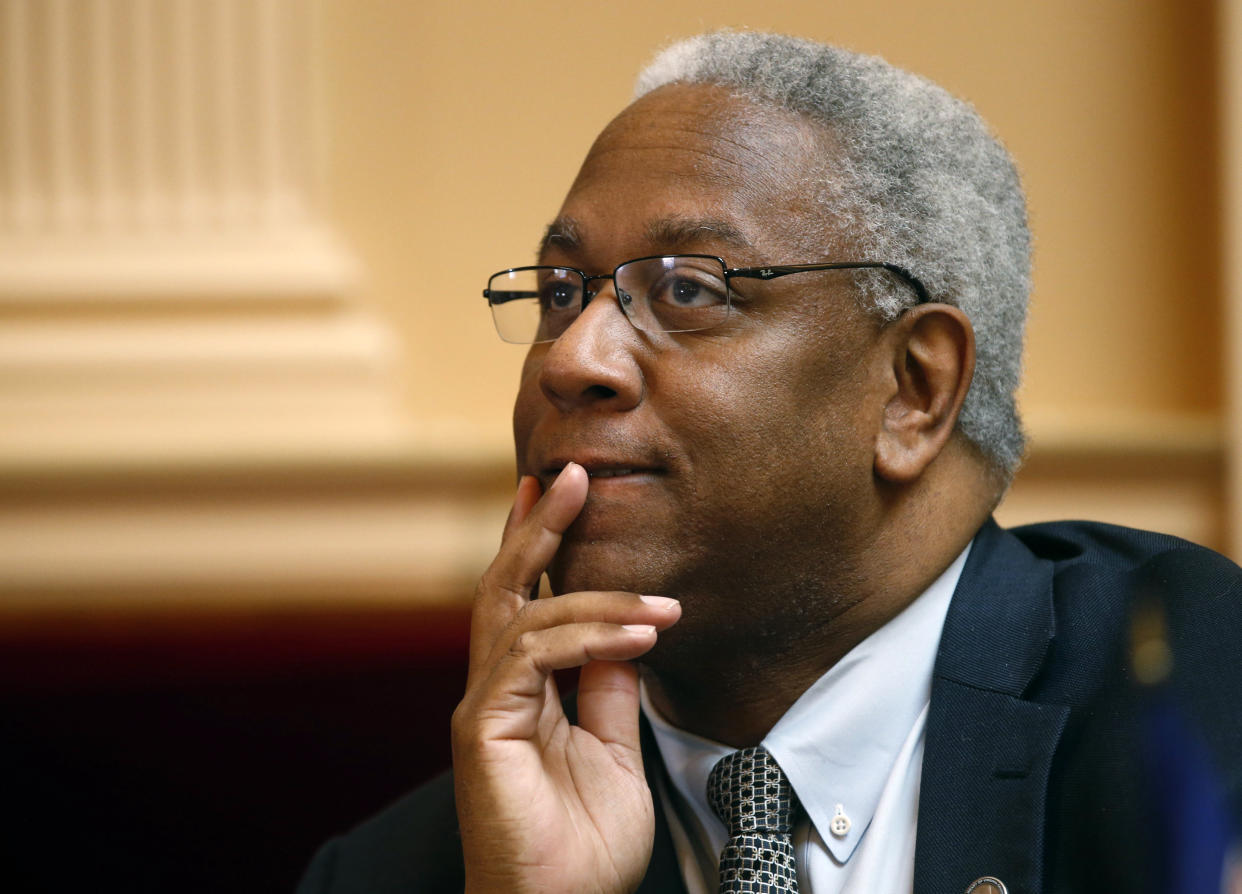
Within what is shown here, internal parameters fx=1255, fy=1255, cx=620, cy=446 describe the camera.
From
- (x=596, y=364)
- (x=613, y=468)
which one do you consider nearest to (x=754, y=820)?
(x=613, y=468)

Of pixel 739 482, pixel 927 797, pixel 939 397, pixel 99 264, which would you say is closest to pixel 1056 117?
pixel 939 397

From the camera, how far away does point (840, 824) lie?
153 cm

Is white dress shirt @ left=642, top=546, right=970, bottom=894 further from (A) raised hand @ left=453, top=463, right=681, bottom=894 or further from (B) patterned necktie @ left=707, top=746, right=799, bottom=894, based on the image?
(A) raised hand @ left=453, top=463, right=681, bottom=894

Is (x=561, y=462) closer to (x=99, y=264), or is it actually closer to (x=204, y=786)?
(x=204, y=786)

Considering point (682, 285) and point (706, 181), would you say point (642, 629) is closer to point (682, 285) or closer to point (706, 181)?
point (682, 285)

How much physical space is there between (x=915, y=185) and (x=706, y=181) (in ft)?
0.97

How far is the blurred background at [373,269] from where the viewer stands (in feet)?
8.84

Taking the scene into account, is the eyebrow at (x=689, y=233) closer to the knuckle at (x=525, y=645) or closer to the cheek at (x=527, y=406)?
the cheek at (x=527, y=406)

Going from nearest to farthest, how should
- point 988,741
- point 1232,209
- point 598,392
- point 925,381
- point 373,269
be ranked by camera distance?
point 988,741, point 598,392, point 925,381, point 1232,209, point 373,269

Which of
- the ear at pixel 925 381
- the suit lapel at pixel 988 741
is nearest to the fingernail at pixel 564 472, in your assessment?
the ear at pixel 925 381

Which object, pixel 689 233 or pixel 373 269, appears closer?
pixel 689 233

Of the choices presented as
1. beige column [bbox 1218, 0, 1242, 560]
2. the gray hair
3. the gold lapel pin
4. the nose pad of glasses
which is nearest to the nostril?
the nose pad of glasses

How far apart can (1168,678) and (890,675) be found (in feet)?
1.10

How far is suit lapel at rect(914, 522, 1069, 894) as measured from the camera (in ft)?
4.55
